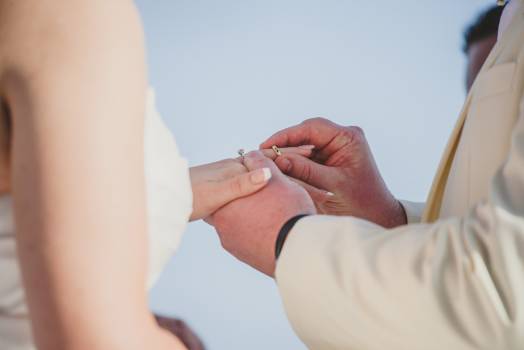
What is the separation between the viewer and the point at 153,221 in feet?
2.33

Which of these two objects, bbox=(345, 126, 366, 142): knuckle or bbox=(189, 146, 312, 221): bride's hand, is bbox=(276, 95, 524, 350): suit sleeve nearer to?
bbox=(189, 146, 312, 221): bride's hand

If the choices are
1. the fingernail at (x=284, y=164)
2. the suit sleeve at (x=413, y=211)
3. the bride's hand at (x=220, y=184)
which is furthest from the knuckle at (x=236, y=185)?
the suit sleeve at (x=413, y=211)

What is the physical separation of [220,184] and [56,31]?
28.9 inches

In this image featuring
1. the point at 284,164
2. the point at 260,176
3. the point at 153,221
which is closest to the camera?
the point at 153,221

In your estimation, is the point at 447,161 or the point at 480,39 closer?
the point at 447,161

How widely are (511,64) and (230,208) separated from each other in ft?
2.05

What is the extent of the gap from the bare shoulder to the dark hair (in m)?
2.33

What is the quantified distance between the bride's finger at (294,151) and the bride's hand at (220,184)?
163 millimetres

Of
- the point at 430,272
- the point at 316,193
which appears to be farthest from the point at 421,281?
the point at 316,193

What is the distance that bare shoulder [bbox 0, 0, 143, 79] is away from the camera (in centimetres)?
49

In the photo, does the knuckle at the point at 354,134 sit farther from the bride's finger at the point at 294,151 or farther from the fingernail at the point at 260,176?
the fingernail at the point at 260,176

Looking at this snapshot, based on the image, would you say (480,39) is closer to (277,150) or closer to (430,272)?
(277,150)

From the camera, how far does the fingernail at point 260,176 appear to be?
46.0 inches

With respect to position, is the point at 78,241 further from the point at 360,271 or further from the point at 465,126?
the point at 465,126
